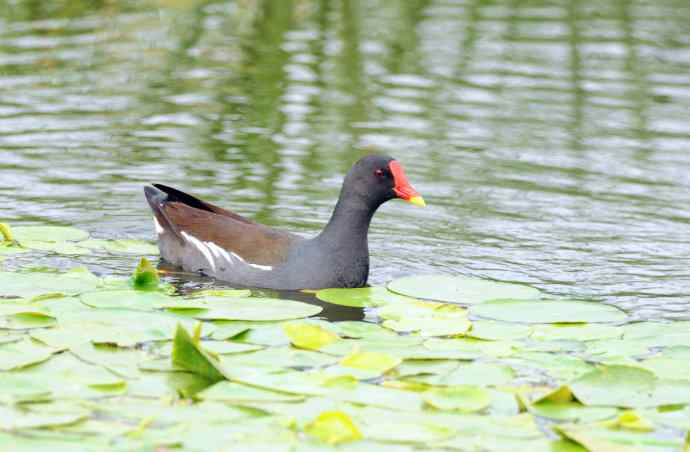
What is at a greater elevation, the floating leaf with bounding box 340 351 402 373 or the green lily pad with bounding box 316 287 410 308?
the floating leaf with bounding box 340 351 402 373

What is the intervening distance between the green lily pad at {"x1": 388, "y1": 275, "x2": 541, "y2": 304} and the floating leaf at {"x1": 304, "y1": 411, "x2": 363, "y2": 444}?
6.47 feet

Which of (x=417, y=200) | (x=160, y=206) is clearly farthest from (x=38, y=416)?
(x=160, y=206)

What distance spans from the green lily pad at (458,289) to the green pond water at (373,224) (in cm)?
2

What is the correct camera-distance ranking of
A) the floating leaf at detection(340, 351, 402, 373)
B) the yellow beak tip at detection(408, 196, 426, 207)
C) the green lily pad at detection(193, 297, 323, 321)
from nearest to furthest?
the floating leaf at detection(340, 351, 402, 373), the green lily pad at detection(193, 297, 323, 321), the yellow beak tip at detection(408, 196, 426, 207)

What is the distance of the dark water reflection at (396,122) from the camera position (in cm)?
815

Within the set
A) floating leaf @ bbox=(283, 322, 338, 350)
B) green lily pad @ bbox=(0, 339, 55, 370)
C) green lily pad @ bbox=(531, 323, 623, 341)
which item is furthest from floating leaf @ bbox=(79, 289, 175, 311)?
green lily pad @ bbox=(531, 323, 623, 341)

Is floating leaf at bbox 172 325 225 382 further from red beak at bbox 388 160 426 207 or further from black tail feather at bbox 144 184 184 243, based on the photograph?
black tail feather at bbox 144 184 184 243

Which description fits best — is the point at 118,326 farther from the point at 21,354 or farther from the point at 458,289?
the point at 458,289

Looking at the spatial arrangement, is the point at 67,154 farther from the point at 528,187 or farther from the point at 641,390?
the point at 641,390

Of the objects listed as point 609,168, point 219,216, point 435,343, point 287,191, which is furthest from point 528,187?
point 435,343

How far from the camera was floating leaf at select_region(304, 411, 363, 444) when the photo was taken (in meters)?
4.55

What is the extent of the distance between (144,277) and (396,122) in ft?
14.8

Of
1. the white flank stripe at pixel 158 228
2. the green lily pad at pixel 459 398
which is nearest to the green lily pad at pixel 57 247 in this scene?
the white flank stripe at pixel 158 228

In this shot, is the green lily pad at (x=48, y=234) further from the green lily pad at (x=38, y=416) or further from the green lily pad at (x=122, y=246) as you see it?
the green lily pad at (x=38, y=416)
